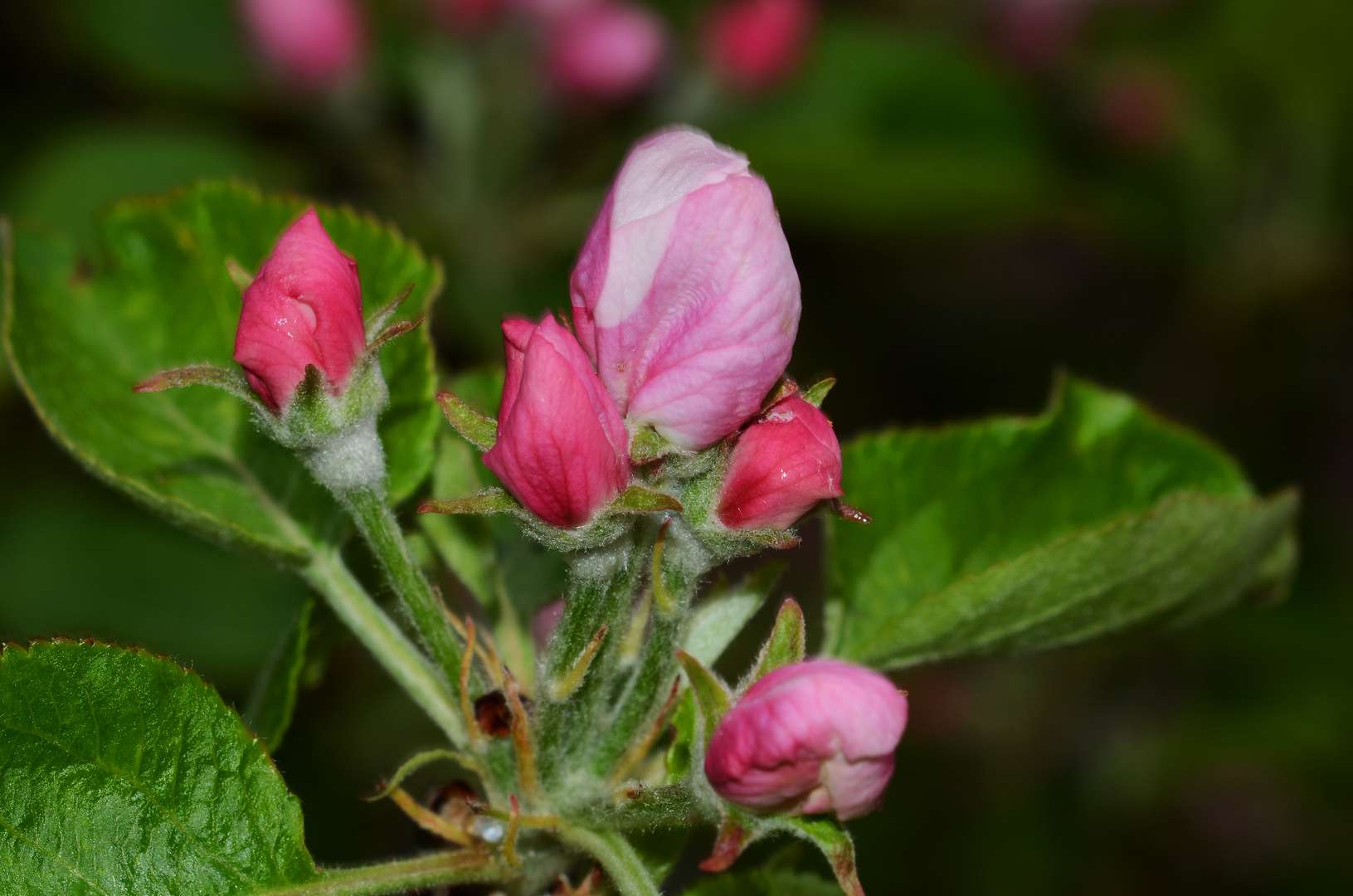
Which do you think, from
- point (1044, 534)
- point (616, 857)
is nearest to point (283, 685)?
point (616, 857)

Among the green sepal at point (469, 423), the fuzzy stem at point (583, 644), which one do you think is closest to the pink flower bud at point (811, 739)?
the fuzzy stem at point (583, 644)

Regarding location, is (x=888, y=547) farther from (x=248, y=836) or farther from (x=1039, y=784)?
(x=1039, y=784)

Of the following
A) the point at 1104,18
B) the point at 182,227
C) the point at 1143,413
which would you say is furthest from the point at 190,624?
Answer: the point at 1104,18

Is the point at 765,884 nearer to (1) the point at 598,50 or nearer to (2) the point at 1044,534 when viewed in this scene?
(2) the point at 1044,534

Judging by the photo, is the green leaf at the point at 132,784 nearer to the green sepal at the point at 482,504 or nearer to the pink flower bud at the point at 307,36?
Result: the green sepal at the point at 482,504

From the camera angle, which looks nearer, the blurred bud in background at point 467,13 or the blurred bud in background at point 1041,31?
the blurred bud in background at point 467,13

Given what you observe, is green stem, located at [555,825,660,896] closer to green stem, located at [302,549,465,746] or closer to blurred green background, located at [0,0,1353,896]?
green stem, located at [302,549,465,746]
